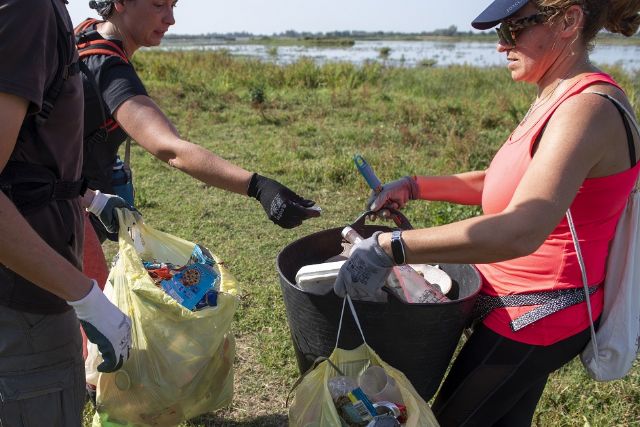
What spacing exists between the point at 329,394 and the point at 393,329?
24cm

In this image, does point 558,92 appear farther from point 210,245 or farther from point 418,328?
point 210,245

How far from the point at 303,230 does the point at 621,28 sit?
353cm

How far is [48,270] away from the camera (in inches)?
52.1

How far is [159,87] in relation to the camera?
12.5 metres

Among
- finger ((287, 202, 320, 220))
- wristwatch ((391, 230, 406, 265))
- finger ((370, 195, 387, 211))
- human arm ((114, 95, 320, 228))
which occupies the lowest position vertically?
finger ((370, 195, 387, 211))

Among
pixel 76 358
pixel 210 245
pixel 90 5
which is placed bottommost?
pixel 210 245

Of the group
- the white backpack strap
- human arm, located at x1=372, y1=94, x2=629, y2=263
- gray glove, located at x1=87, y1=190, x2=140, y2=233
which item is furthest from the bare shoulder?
gray glove, located at x1=87, y1=190, x2=140, y2=233

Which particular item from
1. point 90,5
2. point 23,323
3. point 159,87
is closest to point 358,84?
point 159,87

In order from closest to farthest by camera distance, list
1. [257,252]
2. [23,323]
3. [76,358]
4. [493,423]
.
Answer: [23,323] → [76,358] → [493,423] → [257,252]

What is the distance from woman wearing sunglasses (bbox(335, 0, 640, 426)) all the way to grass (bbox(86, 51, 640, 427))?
1070mm

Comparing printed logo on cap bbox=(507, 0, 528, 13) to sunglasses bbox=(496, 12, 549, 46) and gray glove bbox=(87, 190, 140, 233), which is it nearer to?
sunglasses bbox=(496, 12, 549, 46)

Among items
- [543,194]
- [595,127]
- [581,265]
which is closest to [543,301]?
[581,265]

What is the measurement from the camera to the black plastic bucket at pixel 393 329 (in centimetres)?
154

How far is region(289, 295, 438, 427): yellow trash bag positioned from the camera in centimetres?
154
